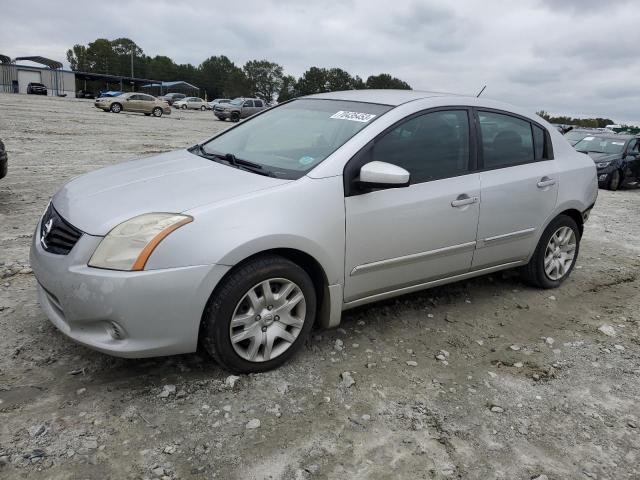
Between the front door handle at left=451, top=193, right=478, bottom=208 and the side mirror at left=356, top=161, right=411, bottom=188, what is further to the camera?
the front door handle at left=451, top=193, right=478, bottom=208

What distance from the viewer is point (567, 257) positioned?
16.3 ft

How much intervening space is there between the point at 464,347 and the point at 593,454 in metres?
1.16

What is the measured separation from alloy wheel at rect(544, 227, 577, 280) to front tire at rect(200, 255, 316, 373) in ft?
8.40

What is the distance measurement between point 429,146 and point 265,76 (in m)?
105

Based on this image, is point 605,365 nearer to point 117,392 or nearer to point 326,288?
point 326,288

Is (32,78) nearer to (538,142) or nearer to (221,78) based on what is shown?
(221,78)

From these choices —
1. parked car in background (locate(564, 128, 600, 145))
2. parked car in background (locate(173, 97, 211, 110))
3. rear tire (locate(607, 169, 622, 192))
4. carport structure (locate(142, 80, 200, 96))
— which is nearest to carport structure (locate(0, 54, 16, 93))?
carport structure (locate(142, 80, 200, 96))

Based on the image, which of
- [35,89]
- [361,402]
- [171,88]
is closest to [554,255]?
[361,402]

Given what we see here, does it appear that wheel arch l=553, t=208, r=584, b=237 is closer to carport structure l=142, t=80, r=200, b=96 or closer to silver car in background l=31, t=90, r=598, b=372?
silver car in background l=31, t=90, r=598, b=372

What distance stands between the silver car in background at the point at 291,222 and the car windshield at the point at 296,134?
15 mm

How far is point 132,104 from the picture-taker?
34.0 m

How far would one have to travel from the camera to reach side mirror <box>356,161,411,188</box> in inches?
125

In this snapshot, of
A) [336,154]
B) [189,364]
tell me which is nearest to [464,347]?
[336,154]

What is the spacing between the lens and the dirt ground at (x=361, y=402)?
2471 millimetres
